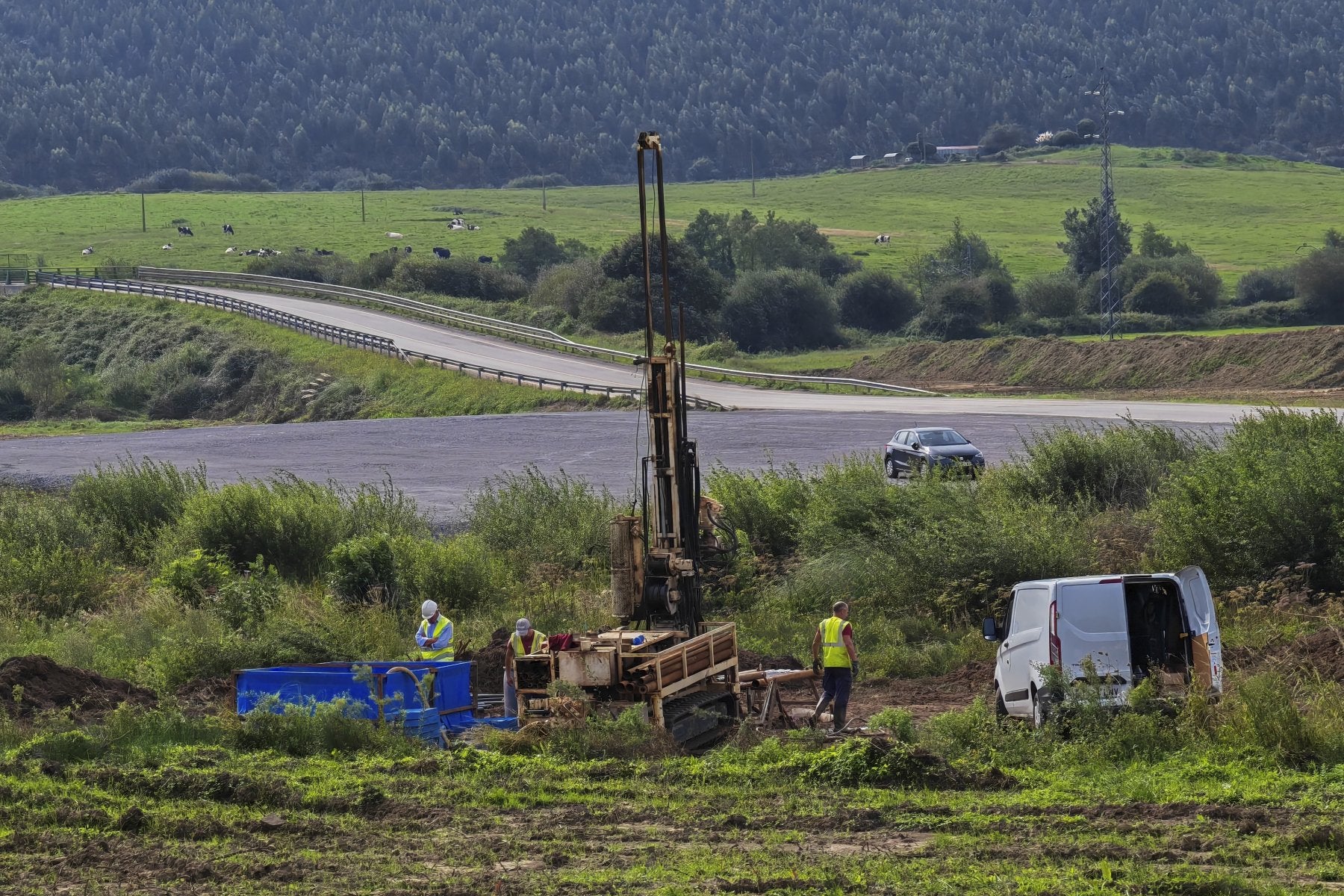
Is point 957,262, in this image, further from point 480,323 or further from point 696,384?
point 696,384

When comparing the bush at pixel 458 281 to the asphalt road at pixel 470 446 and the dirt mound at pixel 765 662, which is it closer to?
the asphalt road at pixel 470 446

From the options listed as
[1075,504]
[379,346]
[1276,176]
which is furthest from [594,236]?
[1075,504]

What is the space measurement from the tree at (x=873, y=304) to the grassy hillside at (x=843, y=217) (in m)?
19.7

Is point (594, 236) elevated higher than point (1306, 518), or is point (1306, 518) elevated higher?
point (594, 236)

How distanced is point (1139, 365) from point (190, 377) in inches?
1851

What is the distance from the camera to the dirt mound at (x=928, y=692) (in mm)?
19141

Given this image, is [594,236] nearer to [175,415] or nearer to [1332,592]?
[175,415]

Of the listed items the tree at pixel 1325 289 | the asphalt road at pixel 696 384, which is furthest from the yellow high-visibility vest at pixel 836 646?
the tree at pixel 1325 289

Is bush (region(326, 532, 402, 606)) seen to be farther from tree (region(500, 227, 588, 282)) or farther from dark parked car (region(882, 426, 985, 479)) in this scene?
tree (region(500, 227, 588, 282))

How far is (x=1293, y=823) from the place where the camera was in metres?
11.1

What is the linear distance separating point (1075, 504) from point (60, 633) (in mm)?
17997

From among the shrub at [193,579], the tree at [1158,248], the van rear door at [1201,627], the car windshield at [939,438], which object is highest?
the tree at [1158,248]

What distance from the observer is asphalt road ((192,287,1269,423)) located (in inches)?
2082

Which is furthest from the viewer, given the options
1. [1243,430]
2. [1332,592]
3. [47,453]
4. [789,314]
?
[789,314]
